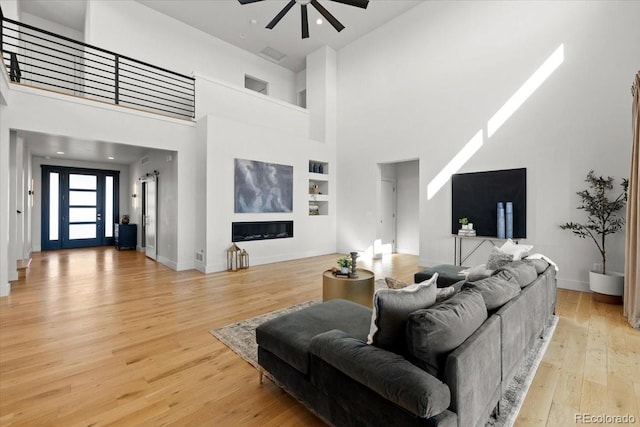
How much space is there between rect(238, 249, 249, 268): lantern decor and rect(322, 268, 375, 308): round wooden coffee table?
312 centimetres

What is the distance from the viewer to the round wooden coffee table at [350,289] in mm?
3523

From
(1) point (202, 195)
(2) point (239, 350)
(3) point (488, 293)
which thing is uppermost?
(1) point (202, 195)

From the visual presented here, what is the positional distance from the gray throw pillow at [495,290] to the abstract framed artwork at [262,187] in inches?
210

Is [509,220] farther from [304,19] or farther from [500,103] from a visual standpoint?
[304,19]

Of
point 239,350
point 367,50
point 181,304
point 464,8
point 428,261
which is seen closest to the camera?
point 239,350

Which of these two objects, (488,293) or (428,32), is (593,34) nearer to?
(428,32)

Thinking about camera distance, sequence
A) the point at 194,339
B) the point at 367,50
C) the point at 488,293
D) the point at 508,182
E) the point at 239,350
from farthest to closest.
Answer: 1. the point at 367,50
2. the point at 508,182
3. the point at 194,339
4. the point at 239,350
5. the point at 488,293

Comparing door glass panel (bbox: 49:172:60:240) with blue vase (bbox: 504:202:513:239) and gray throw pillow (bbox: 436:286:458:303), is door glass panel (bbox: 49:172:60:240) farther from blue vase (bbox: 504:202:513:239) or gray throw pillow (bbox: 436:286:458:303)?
blue vase (bbox: 504:202:513:239)

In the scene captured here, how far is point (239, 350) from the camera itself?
2738 mm

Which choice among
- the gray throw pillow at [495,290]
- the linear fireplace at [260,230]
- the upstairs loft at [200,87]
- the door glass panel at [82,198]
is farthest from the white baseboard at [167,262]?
the gray throw pillow at [495,290]

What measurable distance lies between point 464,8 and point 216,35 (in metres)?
6.37

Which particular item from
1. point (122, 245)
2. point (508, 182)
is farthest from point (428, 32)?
point (122, 245)

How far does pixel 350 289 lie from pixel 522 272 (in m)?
1.75

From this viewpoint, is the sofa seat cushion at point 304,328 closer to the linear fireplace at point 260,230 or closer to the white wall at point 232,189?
the white wall at point 232,189
